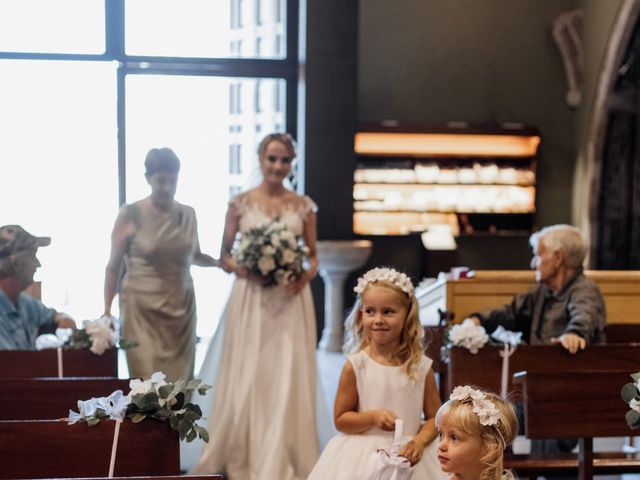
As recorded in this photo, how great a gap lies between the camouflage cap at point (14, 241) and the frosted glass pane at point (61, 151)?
5.51 m

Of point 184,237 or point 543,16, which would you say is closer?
point 184,237

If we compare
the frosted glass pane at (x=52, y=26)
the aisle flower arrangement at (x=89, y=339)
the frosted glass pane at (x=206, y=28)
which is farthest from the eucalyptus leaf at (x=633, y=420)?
the frosted glass pane at (x=52, y=26)

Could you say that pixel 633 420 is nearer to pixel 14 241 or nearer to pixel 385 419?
pixel 385 419

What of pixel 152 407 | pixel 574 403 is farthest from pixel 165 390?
pixel 574 403

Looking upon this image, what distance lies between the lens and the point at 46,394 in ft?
13.0

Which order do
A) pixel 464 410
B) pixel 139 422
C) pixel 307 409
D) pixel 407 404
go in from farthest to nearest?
pixel 307 409, pixel 407 404, pixel 139 422, pixel 464 410

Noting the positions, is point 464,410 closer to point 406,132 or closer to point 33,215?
point 33,215

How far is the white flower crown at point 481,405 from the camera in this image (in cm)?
273

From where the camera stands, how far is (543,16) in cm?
1311

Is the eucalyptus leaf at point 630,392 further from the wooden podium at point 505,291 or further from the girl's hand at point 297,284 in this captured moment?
the wooden podium at point 505,291

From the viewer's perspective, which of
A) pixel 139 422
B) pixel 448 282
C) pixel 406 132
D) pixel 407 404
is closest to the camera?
pixel 139 422

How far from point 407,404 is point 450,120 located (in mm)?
9481

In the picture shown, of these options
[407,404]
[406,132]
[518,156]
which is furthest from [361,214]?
[407,404]

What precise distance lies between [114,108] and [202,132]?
926mm
